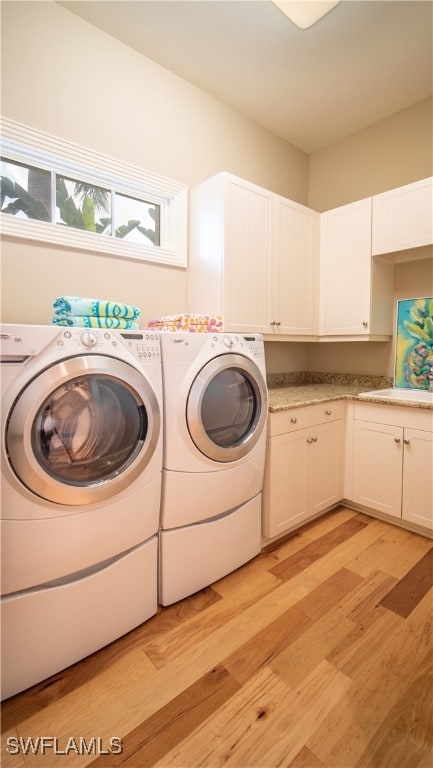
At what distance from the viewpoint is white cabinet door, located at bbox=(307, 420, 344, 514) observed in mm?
2195

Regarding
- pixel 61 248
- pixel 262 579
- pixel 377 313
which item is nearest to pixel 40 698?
pixel 262 579

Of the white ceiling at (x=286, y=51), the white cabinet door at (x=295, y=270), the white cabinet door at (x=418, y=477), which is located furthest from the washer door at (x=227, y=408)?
the white ceiling at (x=286, y=51)

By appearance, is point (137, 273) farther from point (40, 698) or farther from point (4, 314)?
point (40, 698)

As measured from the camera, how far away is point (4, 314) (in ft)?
5.41

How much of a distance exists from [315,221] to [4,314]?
7.32 ft

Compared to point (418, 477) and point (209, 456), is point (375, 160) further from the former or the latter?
point (209, 456)

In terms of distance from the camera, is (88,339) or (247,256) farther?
(247,256)

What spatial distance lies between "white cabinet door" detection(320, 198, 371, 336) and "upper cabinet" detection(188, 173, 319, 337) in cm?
22

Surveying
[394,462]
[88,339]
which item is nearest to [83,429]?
[88,339]

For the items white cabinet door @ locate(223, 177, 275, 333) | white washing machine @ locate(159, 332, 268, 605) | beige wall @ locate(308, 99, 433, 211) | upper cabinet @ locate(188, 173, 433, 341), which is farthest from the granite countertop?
beige wall @ locate(308, 99, 433, 211)

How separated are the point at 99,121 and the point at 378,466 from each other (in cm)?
259

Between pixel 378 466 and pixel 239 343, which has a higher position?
pixel 239 343

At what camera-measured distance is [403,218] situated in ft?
7.57

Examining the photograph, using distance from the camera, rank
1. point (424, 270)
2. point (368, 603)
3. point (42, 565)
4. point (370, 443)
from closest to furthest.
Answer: point (42, 565) → point (368, 603) → point (370, 443) → point (424, 270)
